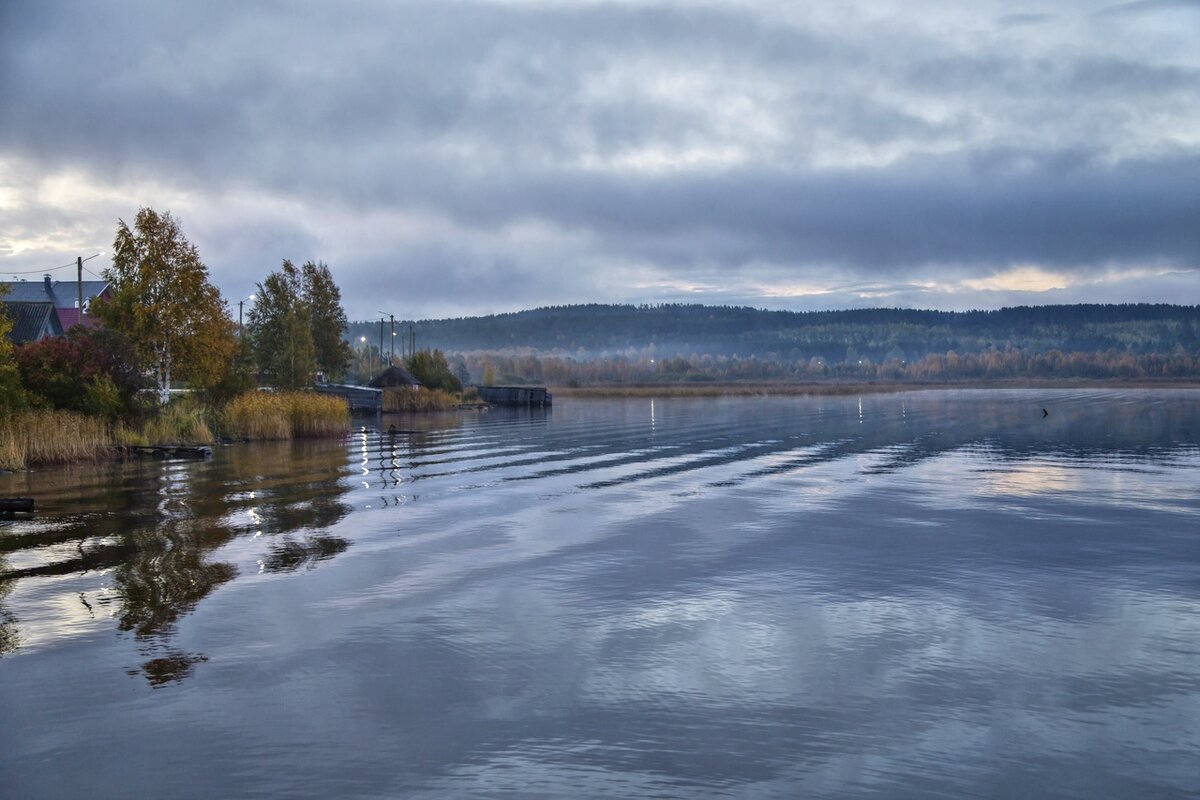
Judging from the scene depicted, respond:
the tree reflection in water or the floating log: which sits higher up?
the floating log

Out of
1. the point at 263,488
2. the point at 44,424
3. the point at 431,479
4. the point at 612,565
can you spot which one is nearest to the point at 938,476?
the point at 431,479

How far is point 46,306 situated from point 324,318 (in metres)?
19.8

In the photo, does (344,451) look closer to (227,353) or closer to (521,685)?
(227,353)

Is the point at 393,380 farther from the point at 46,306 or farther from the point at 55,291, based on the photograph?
the point at 55,291

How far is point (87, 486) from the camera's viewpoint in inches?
1097

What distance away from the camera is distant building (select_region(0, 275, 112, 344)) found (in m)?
70.6

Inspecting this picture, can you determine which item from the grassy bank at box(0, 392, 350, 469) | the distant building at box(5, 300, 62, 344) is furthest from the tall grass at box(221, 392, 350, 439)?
the distant building at box(5, 300, 62, 344)

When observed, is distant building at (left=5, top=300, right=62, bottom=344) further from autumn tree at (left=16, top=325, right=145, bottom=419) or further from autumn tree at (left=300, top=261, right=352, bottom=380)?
autumn tree at (left=16, top=325, right=145, bottom=419)

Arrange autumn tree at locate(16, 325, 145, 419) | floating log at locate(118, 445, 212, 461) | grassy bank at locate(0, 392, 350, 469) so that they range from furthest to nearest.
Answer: floating log at locate(118, 445, 212, 461), autumn tree at locate(16, 325, 145, 419), grassy bank at locate(0, 392, 350, 469)

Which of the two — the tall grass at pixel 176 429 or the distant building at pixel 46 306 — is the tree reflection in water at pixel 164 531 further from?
the distant building at pixel 46 306

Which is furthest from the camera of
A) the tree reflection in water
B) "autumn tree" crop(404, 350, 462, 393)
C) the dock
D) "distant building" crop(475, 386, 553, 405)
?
"distant building" crop(475, 386, 553, 405)

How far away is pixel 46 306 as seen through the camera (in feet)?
241

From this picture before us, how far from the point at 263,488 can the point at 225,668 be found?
17.2m

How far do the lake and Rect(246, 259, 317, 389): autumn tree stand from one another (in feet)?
104
